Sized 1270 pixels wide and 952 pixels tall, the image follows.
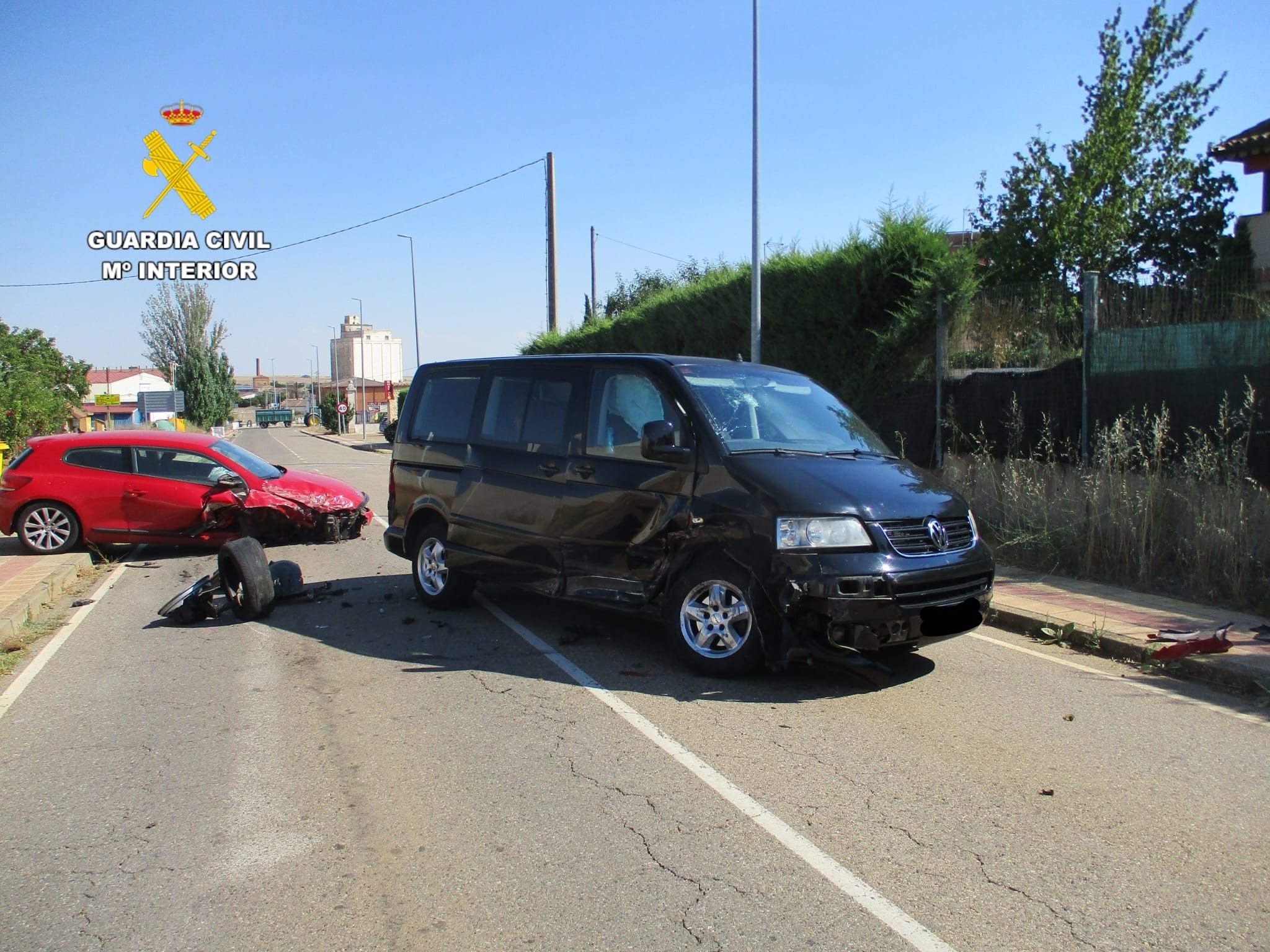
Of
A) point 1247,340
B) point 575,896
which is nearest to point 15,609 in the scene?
point 575,896

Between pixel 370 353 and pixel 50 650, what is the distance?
399 feet

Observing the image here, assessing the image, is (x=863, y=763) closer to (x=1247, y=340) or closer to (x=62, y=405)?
(x=1247, y=340)

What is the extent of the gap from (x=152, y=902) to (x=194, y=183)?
25.4 m

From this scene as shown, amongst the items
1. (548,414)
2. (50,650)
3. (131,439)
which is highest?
(548,414)

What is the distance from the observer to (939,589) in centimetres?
583

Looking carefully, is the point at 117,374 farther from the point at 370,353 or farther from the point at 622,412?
the point at 622,412

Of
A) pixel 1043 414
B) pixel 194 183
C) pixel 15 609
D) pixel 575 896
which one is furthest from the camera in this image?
pixel 194 183

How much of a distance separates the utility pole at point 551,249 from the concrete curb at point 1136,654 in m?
20.8

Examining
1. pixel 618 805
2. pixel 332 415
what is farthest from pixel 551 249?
pixel 332 415

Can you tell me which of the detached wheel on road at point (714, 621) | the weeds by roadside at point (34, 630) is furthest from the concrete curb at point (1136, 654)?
the weeds by roadside at point (34, 630)

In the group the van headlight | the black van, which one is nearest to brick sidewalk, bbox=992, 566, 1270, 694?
the black van

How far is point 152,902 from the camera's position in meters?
3.57

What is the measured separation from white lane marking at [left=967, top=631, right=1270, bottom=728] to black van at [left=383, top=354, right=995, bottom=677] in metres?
1.05

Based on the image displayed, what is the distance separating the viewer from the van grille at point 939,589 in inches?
222
